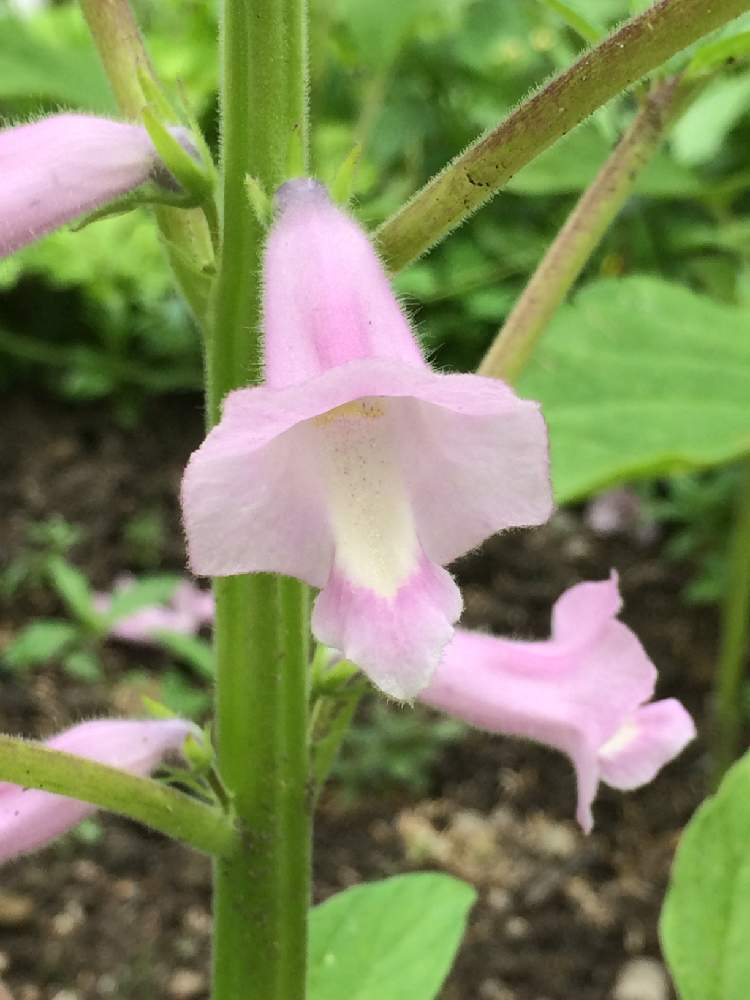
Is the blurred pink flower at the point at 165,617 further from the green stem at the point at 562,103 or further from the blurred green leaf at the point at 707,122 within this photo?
the green stem at the point at 562,103

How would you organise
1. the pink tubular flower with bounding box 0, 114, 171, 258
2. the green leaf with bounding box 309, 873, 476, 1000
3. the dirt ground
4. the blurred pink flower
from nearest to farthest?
1. the pink tubular flower with bounding box 0, 114, 171, 258
2. the green leaf with bounding box 309, 873, 476, 1000
3. the dirt ground
4. the blurred pink flower

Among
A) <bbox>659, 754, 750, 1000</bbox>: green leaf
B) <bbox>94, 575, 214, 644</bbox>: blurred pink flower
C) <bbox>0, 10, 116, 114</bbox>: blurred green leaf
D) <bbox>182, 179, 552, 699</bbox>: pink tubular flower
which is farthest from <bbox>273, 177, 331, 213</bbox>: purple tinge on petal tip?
<bbox>94, 575, 214, 644</bbox>: blurred pink flower

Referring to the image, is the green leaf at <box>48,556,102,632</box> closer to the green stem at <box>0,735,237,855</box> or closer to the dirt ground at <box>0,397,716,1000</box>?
the dirt ground at <box>0,397,716,1000</box>

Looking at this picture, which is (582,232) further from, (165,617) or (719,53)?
(165,617)

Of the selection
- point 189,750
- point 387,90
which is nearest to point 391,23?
point 387,90

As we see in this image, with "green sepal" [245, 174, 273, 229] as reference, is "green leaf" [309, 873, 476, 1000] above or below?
below

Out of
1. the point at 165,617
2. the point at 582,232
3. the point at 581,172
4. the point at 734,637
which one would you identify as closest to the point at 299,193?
the point at 582,232

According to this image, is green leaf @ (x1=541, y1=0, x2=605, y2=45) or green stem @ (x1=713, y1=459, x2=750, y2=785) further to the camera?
green stem @ (x1=713, y1=459, x2=750, y2=785)
